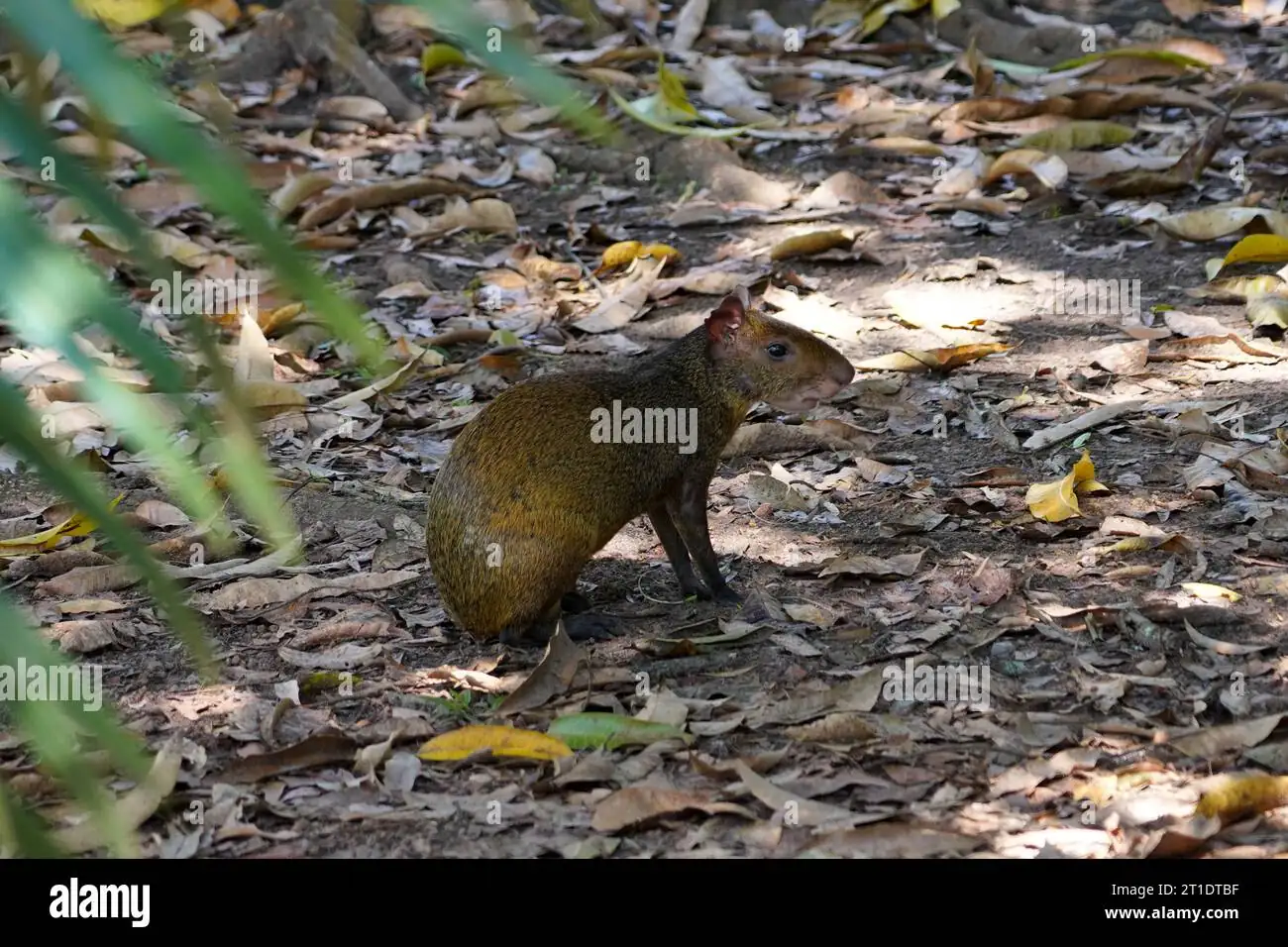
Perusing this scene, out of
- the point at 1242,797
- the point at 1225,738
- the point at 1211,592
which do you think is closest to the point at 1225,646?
the point at 1211,592

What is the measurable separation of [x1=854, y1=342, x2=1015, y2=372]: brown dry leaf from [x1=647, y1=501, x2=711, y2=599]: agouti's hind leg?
67.2 inches

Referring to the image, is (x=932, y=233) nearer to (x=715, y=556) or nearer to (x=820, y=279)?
(x=820, y=279)

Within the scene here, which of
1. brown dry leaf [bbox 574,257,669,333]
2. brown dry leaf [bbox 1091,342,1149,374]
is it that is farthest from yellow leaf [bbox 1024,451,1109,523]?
brown dry leaf [bbox 574,257,669,333]

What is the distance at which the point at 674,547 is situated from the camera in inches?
193

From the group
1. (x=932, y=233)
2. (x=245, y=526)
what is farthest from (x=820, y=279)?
(x=245, y=526)

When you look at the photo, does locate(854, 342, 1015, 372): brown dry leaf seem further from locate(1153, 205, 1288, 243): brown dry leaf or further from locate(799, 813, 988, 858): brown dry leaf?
locate(799, 813, 988, 858): brown dry leaf

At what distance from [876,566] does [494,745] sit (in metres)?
1.52

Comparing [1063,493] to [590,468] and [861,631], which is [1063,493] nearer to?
[861,631]

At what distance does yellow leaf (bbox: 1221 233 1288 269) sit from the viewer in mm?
6348

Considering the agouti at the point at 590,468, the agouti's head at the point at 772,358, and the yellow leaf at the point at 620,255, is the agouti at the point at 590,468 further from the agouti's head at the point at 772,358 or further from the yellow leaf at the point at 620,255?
the yellow leaf at the point at 620,255

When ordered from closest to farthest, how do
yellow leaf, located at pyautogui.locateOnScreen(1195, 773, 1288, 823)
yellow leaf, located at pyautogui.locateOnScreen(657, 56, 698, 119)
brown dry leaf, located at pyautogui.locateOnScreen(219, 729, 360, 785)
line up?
yellow leaf, located at pyautogui.locateOnScreen(1195, 773, 1288, 823), brown dry leaf, located at pyautogui.locateOnScreen(219, 729, 360, 785), yellow leaf, located at pyautogui.locateOnScreen(657, 56, 698, 119)

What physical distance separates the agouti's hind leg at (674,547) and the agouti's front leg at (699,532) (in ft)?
0.09

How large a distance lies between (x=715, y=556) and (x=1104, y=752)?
161 centimetres

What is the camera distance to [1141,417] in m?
5.58
